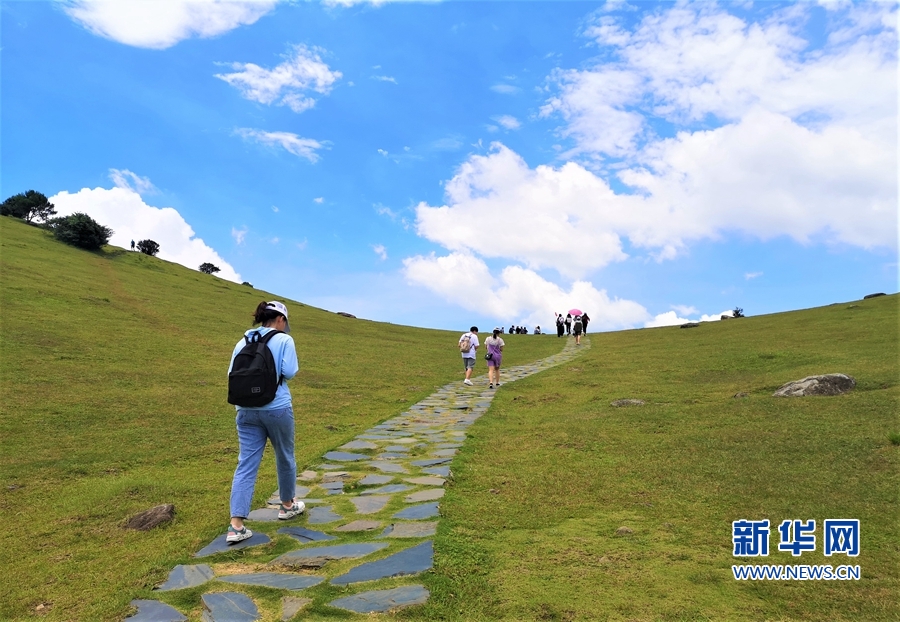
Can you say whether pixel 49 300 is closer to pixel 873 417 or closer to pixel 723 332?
pixel 873 417

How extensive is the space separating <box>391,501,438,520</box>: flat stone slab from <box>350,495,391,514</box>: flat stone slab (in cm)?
42

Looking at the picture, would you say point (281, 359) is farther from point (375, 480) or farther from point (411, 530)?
point (375, 480)

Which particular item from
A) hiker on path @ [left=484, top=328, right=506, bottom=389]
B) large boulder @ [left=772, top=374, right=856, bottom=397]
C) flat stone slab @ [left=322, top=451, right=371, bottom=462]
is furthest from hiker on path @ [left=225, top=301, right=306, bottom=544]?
hiker on path @ [left=484, top=328, right=506, bottom=389]

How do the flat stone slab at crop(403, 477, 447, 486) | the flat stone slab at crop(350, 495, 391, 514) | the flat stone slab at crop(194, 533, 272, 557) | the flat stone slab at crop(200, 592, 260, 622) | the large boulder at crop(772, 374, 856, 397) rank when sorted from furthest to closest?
1. the large boulder at crop(772, 374, 856, 397)
2. the flat stone slab at crop(403, 477, 447, 486)
3. the flat stone slab at crop(350, 495, 391, 514)
4. the flat stone slab at crop(194, 533, 272, 557)
5. the flat stone slab at crop(200, 592, 260, 622)

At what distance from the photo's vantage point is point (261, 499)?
304 inches

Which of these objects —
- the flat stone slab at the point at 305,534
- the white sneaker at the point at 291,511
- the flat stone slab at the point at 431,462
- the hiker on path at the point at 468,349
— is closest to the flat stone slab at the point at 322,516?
the white sneaker at the point at 291,511

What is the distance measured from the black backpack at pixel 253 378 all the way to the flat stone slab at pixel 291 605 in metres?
2.23

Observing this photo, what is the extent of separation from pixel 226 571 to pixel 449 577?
225cm

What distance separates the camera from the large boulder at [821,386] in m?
13.1

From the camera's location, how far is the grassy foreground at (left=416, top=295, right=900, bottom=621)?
14.9 ft

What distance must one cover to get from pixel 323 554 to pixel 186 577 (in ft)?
4.24

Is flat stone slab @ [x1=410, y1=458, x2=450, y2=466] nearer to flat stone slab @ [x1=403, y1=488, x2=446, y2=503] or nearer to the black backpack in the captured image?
flat stone slab @ [x1=403, y1=488, x2=446, y2=503]

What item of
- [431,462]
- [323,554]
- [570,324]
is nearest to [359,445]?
[431,462]

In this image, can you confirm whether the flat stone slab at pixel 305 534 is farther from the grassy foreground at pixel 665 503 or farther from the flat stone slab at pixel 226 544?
the grassy foreground at pixel 665 503
